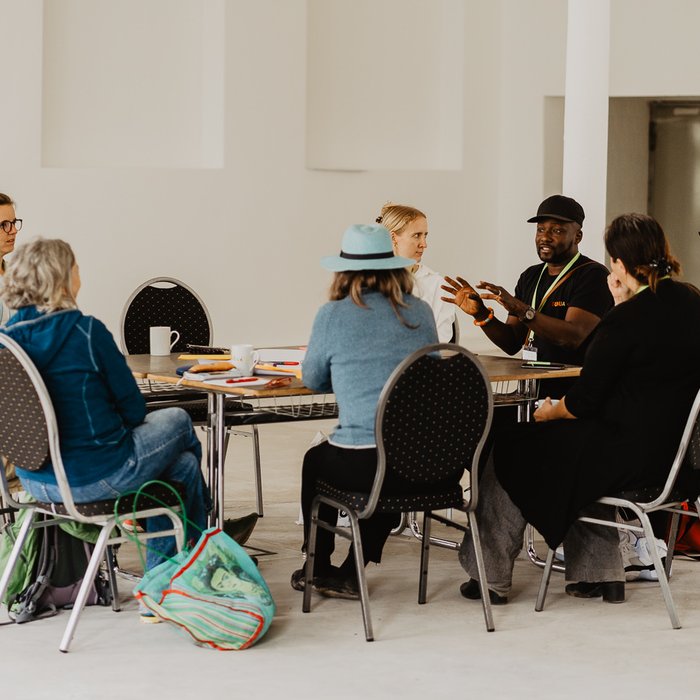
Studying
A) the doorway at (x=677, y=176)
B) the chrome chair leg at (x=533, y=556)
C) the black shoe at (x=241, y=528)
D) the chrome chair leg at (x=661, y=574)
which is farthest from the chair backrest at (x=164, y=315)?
the doorway at (x=677, y=176)

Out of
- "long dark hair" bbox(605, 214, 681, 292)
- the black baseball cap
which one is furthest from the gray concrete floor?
the black baseball cap

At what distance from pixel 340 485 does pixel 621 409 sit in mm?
875

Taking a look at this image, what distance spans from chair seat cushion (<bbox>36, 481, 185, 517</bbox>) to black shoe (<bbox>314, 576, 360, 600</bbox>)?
0.61m

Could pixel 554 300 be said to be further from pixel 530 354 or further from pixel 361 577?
pixel 361 577

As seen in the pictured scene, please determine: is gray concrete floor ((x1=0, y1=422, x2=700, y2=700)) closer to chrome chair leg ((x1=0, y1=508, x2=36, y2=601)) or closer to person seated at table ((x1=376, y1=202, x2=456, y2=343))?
chrome chair leg ((x1=0, y1=508, x2=36, y2=601))

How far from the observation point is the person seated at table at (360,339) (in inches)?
140

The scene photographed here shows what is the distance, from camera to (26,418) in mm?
3320

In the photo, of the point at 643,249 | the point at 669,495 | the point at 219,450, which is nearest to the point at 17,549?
the point at 219,450

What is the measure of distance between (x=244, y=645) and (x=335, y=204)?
16.1 ft

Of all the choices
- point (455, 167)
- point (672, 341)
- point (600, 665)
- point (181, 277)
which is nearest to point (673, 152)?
point (455, 167)

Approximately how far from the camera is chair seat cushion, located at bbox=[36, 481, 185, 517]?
135 inches

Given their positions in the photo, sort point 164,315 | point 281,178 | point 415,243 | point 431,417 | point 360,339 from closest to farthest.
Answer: point 431,417 < point 360,339 < point 415,243 < point 164,315 < point 281,178

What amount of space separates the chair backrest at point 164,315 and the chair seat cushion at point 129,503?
181 centimetres

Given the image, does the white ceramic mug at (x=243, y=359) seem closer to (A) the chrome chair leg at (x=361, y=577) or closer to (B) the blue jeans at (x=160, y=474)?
(B) the blue jeans at (x=160, y=474)
